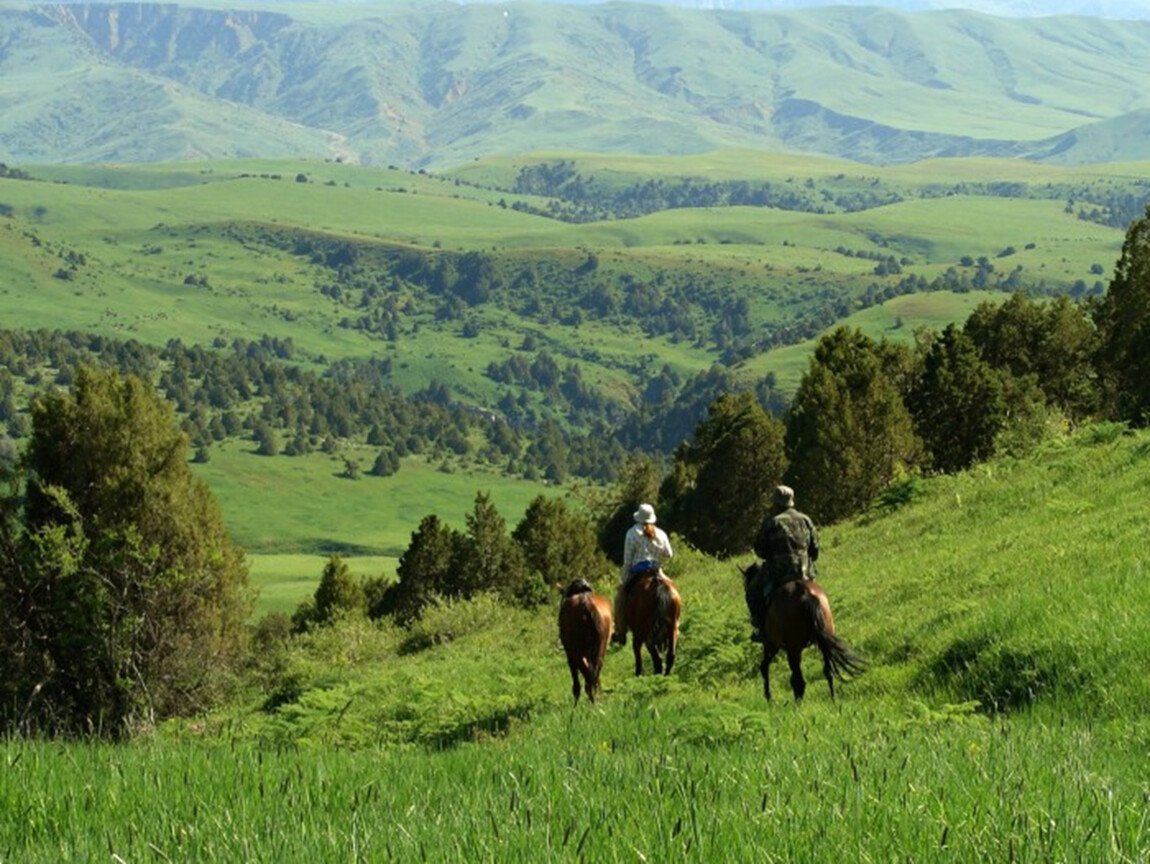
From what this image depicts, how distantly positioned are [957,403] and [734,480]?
81.0ft

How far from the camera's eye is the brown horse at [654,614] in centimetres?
2198

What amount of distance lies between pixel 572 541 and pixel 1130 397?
53.3m

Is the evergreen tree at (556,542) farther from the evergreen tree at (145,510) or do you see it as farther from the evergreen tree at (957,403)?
the evergreen tree at (145,510)

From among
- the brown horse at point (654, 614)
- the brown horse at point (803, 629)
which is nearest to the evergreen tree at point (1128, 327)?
the brown horse at point (654, 614)

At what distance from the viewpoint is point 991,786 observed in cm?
658

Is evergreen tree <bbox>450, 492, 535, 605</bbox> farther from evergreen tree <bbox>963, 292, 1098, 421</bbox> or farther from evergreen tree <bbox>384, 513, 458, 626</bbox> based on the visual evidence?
evergreen tree <bbox>963, 292, 1098, 421</bbox>

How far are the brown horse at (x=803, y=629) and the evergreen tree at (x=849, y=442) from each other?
55.2 metres

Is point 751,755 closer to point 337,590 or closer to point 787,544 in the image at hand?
point 787,544

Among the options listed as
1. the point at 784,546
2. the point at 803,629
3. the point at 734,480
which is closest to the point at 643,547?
the point at 784,546

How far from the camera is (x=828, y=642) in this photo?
17.6 metres

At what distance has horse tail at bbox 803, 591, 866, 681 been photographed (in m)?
17.6

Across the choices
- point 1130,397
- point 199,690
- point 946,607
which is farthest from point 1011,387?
point 946,607

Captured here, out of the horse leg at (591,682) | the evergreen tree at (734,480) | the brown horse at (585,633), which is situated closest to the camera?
the horse leg at (591,682)

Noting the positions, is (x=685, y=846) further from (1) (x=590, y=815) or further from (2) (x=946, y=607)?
(2) (x=946, y=607)
